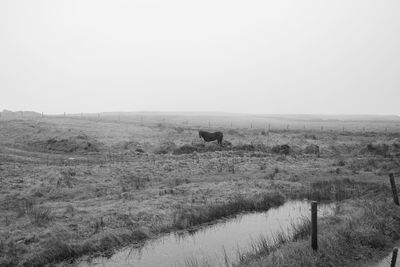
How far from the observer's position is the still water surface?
12.5 m

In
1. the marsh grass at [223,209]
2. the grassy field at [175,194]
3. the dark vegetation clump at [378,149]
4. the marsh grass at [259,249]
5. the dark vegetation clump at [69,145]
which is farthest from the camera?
the dark vegetation clump at [69,145]

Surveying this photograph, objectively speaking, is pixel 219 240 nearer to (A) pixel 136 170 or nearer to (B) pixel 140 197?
(B) pixel 140 197

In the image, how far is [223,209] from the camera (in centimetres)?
1764

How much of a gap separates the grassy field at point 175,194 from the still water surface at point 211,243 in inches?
27.8

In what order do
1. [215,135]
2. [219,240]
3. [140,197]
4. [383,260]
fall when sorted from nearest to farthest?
[383,260]
[219,240]
[140,197]
[215,135]

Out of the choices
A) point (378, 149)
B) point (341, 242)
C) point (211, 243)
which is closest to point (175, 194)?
point (211, 243)

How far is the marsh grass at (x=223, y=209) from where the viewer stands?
16117 mm

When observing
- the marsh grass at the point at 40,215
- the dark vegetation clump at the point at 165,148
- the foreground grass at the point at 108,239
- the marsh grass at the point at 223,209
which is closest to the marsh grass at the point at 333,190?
the marsh grass at the point at 223,209

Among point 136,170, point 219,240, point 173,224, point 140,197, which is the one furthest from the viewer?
point 136,170

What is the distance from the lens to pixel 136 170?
25.7m

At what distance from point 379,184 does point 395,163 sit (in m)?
8.25

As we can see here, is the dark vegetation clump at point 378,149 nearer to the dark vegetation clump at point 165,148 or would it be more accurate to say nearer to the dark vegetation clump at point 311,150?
the dark vegetation clump at point 311,150

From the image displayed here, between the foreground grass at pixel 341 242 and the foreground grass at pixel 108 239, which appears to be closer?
the foreground grass at pixel 341 242

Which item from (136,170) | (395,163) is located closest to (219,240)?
(136,170)
